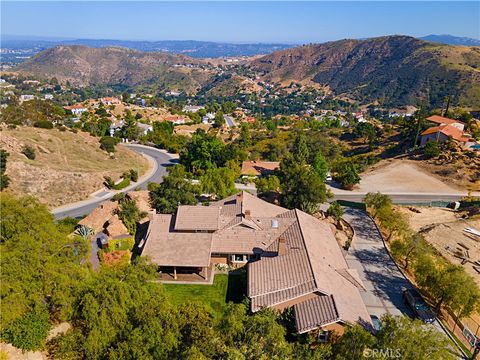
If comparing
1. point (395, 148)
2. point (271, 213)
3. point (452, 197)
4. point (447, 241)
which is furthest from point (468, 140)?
point (271, 213)

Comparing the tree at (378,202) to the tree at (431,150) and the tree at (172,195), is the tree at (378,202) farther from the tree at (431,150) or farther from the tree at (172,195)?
the tree at (431,150)

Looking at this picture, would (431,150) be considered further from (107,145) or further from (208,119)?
(208,119)

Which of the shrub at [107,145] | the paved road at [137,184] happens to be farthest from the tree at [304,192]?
the shrub at [107,145]

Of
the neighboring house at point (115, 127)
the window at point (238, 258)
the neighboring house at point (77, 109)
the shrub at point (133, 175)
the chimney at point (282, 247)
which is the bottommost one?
the neighboring house at point (77, 109)

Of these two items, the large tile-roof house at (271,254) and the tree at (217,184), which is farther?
the tree at (217,184)

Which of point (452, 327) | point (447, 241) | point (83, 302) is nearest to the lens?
point (83, 302)

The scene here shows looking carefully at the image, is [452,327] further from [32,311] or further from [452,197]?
[452,197]
